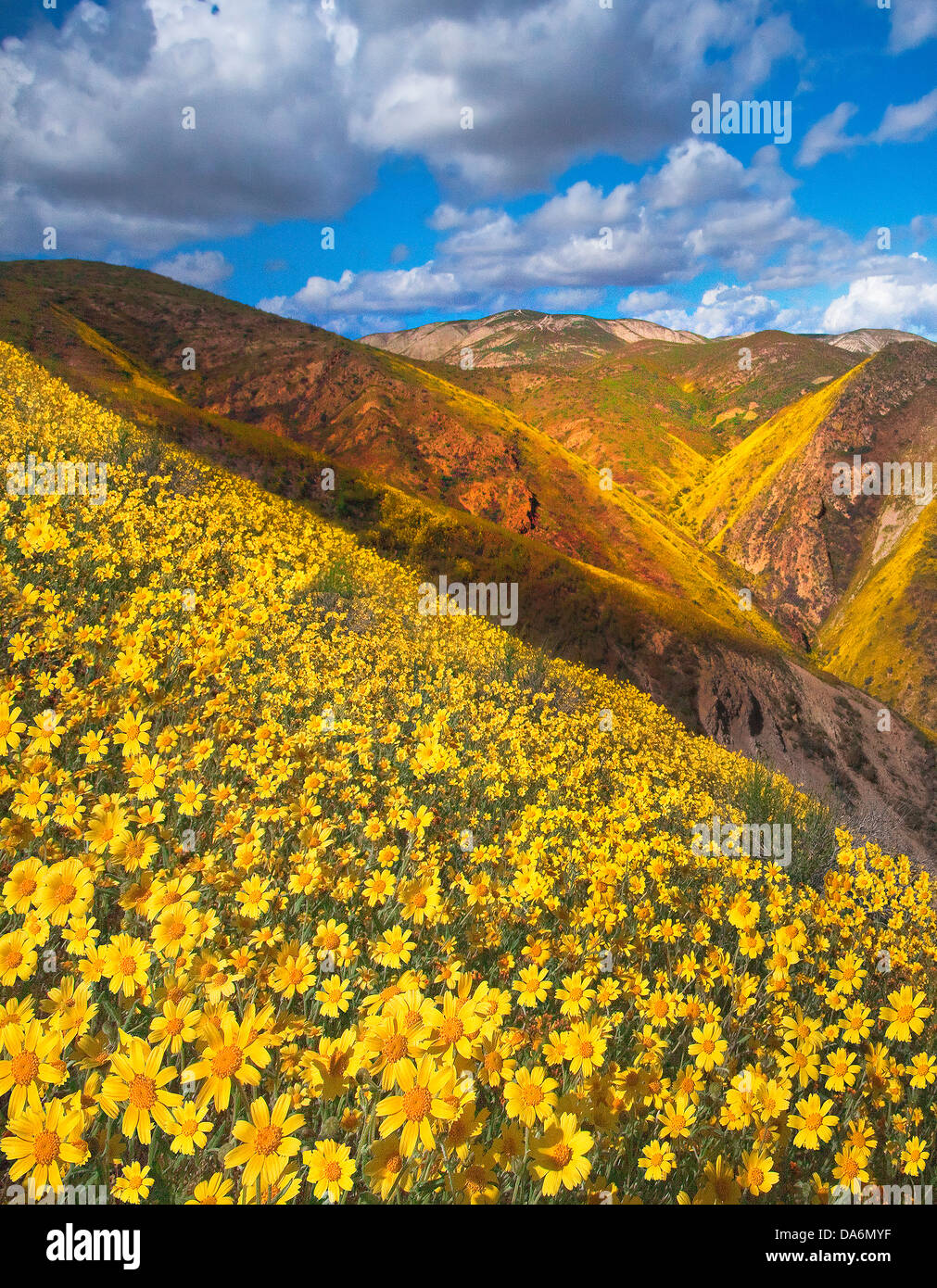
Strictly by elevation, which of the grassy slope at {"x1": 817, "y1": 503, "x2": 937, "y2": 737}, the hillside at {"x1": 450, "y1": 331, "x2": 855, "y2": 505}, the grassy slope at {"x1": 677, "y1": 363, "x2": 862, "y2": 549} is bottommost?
the grassy slope at {"x1": 817, "y1": 503, "x2": 937, "y2": 737}

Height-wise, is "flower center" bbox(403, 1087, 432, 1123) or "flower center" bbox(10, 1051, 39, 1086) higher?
"flower center" bbox(10, 1051, 39, 1086)

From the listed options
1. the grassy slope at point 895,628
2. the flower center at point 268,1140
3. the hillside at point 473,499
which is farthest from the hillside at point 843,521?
the flower center at point 268,1140

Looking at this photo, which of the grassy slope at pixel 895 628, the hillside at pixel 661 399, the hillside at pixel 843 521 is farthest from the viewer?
the hillside at pixel 661 399

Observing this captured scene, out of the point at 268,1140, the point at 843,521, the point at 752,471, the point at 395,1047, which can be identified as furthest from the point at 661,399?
the point at 268,1140

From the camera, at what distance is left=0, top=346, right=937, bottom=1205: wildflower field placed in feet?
5.56

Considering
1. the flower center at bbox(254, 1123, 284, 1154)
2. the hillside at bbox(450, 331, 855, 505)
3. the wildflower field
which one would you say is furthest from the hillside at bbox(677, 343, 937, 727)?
the flower center at bbox(254, 1123, 284, 1154)

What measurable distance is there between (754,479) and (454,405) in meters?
62.1

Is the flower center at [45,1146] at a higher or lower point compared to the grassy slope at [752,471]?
lower

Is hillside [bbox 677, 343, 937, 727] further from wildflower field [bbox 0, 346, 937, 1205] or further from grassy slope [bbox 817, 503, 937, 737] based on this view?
wildflower field [bbox 0, 346, 937, 1205]

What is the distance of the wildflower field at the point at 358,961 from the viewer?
5.56ft

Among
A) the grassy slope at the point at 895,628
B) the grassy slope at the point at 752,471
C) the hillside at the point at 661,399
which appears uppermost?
the hillside at the point at 661,399

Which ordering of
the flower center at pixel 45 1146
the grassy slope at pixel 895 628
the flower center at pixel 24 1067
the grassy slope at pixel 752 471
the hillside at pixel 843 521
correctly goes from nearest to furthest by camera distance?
the flower center at pixel 45 1146, the flower center at pixel 24 1067, the grassy slope at pixel 895 628, the hillside at pixel 843 521, the grassy slope at pixel 752 471

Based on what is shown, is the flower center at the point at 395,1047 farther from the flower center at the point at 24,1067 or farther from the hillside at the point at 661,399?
the hillside at the point at 661,399
